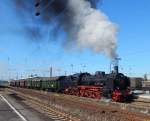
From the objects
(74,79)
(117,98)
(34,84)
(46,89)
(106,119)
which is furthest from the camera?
(34,84)

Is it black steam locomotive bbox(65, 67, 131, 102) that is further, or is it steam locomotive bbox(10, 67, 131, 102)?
steam locomotive bbox(10, 67, 131, 102)

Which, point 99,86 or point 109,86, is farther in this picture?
point 99,86

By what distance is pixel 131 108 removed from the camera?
2641cm

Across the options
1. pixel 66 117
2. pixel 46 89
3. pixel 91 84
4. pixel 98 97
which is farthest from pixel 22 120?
pixel 46 89

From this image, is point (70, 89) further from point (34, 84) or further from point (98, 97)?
point (34, 84)

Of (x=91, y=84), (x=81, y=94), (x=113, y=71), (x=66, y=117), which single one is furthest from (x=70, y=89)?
(x=66, y=117)

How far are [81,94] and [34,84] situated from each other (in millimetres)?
39243

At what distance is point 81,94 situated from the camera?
151 feet

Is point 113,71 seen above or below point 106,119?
above

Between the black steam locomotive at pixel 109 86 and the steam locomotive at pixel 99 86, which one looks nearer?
the black steam locomotive at pixel 109 86

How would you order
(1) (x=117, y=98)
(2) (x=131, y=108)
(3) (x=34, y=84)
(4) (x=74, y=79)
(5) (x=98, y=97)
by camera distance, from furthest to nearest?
(3) (x=34, y=84) → (4) (x=74, y=79) → (5) (x=98, y=97) → (1) (x=117, y=98) → (2) (x=131, y=108)

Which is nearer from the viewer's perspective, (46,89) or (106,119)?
(106,119)

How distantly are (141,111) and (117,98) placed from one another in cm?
1130

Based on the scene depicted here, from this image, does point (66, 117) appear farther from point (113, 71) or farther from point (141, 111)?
point (113, 71)
